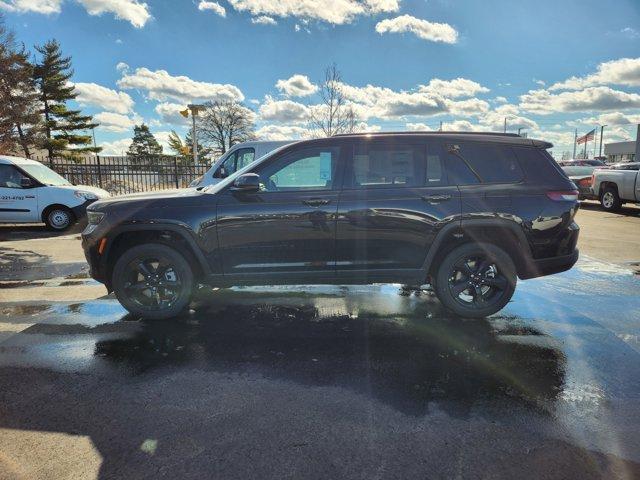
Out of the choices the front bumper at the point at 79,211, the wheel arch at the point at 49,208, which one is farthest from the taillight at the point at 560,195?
the wheel arch at the point at 49,208

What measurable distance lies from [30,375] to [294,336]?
219cm

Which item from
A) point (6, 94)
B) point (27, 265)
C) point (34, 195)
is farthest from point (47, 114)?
point (27, 265)

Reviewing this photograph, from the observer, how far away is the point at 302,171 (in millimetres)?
4547

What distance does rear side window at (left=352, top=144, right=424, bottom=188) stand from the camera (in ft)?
14.8

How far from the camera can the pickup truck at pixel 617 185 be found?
14945 mm

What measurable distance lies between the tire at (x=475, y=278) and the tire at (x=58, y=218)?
1016cm

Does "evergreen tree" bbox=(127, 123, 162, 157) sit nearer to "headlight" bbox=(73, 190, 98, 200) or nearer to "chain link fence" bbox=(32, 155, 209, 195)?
"chain link fence" bbox=(32, 155, 209, 195)

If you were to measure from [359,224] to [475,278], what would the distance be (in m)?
1.41

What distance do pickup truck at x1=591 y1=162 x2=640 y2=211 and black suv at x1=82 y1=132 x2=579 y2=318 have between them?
13.1 metres

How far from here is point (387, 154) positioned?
15.0ft

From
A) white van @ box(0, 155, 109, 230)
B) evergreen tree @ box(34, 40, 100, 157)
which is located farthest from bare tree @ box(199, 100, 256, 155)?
white van @ box(0, 155, 109, 230)

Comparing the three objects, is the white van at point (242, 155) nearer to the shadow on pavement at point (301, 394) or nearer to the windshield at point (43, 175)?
the windshield at point (43, 175)

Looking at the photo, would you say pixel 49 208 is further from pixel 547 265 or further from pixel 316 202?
pixel 547 265

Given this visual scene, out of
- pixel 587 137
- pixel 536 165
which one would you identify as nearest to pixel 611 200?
pixel 536 165
